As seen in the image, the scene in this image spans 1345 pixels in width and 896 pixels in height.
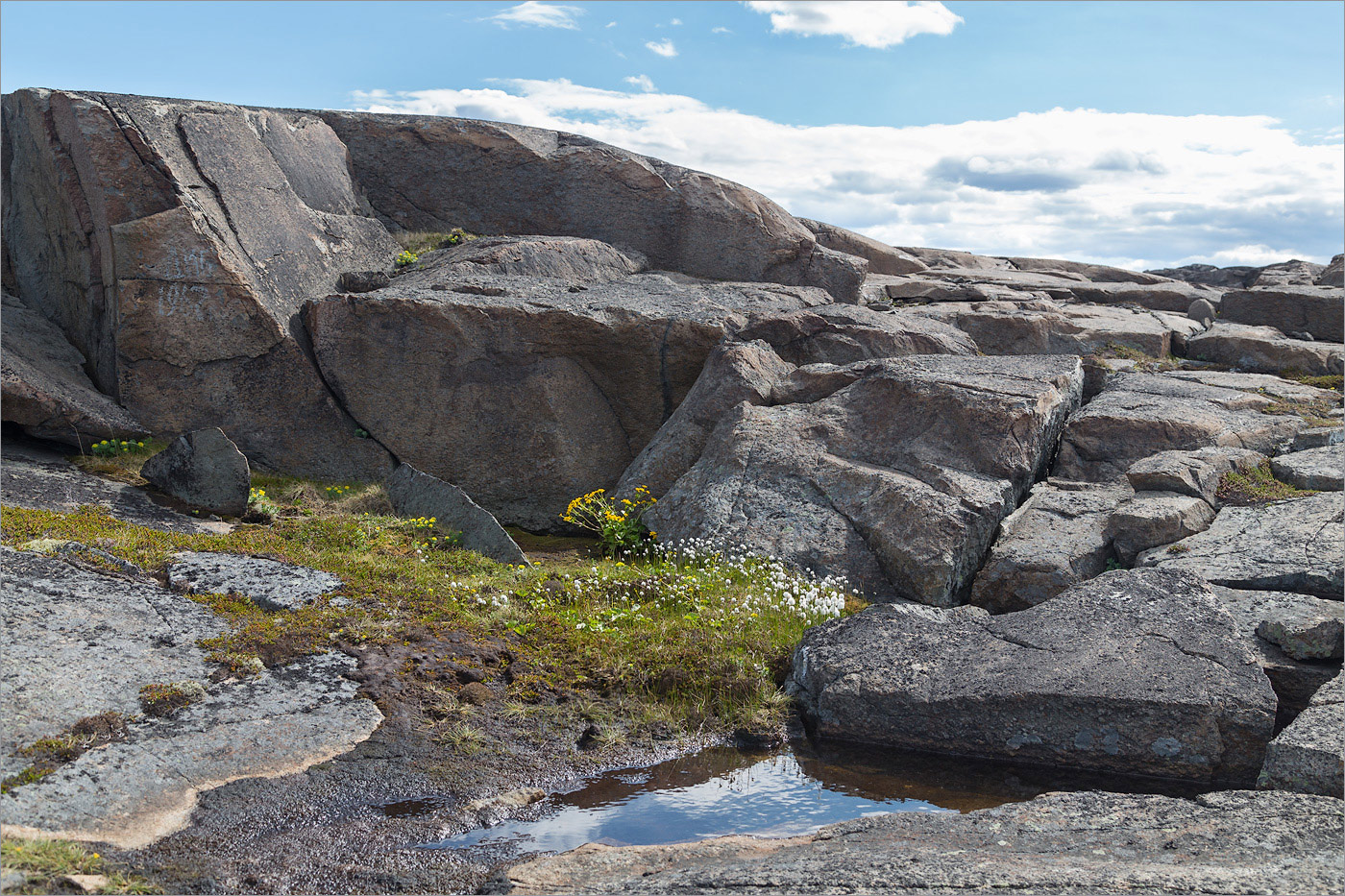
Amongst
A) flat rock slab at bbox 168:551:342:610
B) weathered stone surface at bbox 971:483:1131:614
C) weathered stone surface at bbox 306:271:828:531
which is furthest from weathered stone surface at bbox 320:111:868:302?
flat rock slab at bbox 168:551:342:610

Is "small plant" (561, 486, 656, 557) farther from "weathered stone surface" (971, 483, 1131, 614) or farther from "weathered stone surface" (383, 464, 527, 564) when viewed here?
Answer: "weathered stone surface" (971, 483, 1131, 614)

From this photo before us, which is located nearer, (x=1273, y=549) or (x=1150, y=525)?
(x=1273, y=549)

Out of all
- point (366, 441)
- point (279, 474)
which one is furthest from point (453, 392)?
point (279, 474)

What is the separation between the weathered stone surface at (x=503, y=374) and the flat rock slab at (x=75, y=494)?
291 centimetres

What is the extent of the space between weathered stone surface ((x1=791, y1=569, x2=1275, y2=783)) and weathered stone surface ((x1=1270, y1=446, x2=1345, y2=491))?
331 cm

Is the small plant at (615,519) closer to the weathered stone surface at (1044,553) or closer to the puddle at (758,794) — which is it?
the weathered stone surface at (1044,553)

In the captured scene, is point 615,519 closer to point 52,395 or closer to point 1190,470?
point 1190,470

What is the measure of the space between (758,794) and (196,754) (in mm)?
3398

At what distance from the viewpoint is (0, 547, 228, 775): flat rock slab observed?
572cm

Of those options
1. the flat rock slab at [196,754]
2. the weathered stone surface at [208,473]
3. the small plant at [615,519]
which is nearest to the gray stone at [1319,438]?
the small plant at [615,519]

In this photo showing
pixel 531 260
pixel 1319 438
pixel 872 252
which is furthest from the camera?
pixel 872 252

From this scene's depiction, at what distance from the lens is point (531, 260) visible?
46.6 feet

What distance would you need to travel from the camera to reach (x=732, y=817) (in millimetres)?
5805

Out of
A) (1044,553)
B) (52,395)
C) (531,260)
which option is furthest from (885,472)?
(52,395)
